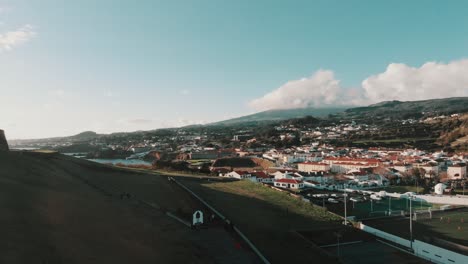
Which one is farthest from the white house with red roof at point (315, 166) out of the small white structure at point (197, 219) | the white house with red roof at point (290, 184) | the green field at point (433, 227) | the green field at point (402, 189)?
the small white structure at point (197, 219)

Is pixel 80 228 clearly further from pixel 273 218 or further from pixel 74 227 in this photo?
pixel 273 218

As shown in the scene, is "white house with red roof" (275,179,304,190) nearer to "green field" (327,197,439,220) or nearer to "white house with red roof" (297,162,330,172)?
"green field" (327,197,439,220)

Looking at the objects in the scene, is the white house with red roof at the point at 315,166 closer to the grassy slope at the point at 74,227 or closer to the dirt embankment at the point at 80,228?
the dirt embankment at the point at 80,228

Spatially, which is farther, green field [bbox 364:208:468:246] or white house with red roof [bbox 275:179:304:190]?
white house with red roof [bbox 275:179:304:190]

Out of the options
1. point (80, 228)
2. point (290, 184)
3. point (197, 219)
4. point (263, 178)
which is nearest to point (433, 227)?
point (197, 219)

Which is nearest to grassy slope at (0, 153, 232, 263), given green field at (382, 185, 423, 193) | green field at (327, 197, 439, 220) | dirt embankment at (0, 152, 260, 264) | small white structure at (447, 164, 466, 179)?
dirt embankment at (0, 152, 260, 264)

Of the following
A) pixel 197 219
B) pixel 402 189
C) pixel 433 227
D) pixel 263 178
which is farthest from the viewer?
pixel 263 178
